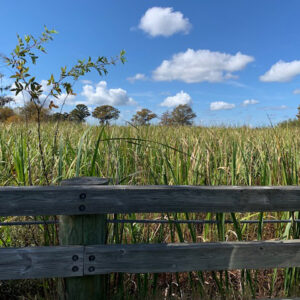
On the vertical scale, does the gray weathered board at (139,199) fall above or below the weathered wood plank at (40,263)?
above

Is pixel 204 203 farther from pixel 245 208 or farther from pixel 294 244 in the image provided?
pixel 294 244

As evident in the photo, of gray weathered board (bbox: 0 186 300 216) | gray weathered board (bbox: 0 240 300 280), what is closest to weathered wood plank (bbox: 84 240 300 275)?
gray weathered board (bbox: 0 240 300 280)

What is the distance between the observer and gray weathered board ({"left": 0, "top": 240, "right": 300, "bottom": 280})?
139 centimetres

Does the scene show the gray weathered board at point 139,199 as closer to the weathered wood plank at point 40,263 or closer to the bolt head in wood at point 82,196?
the bolt head in wood at point 82,196

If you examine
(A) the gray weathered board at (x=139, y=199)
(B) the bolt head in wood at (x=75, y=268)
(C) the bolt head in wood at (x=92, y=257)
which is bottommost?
(B) the bolt head in wood at (x=75, y=268)

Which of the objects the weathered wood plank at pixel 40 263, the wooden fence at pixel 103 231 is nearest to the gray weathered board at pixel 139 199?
the wooden fence at pixel 103 231

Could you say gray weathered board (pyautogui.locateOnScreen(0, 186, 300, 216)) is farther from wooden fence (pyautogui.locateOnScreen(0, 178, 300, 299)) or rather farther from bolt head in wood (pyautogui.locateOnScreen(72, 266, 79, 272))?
bolt head in wood (pyautogui.locateOnScreen(72, 266, 79, 272))

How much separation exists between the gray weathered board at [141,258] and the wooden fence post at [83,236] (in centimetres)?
5

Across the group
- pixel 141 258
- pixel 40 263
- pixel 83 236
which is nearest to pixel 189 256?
pixel 141 258

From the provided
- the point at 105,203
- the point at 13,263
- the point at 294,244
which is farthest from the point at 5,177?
the point at 294,244

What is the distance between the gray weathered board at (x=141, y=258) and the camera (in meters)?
1.39

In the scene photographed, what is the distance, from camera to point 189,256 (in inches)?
59.3

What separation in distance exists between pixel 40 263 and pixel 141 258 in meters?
0.50

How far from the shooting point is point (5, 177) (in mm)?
2852
